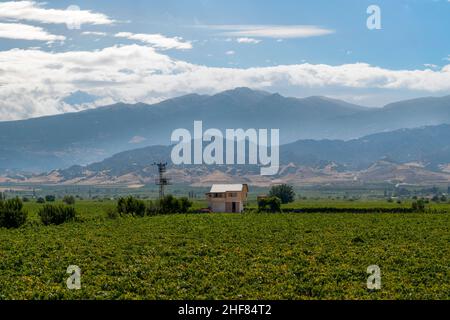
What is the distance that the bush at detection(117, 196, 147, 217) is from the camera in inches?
3553

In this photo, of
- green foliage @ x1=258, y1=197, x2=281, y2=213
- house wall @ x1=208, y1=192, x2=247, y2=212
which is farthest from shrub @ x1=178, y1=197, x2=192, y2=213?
green foliage @ x1=258, y1=197, x2=281, y2=213

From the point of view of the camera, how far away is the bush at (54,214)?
75.4 metres

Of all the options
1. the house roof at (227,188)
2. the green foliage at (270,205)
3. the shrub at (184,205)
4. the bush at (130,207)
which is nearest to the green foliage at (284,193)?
the house roof at (227,188)

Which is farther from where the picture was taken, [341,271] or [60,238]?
[60,238]

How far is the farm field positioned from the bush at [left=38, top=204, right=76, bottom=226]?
14692 mm

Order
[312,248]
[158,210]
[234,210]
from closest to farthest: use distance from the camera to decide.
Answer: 1. [312,248]
2. [158,210]
3. [234,210]

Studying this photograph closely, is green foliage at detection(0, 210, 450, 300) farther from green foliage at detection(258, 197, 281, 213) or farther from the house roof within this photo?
the house roof

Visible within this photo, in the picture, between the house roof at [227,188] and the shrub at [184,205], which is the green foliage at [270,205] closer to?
the house roof at [227,188]

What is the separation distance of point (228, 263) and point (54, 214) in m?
45.1

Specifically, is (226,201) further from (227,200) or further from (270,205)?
(270,205)
